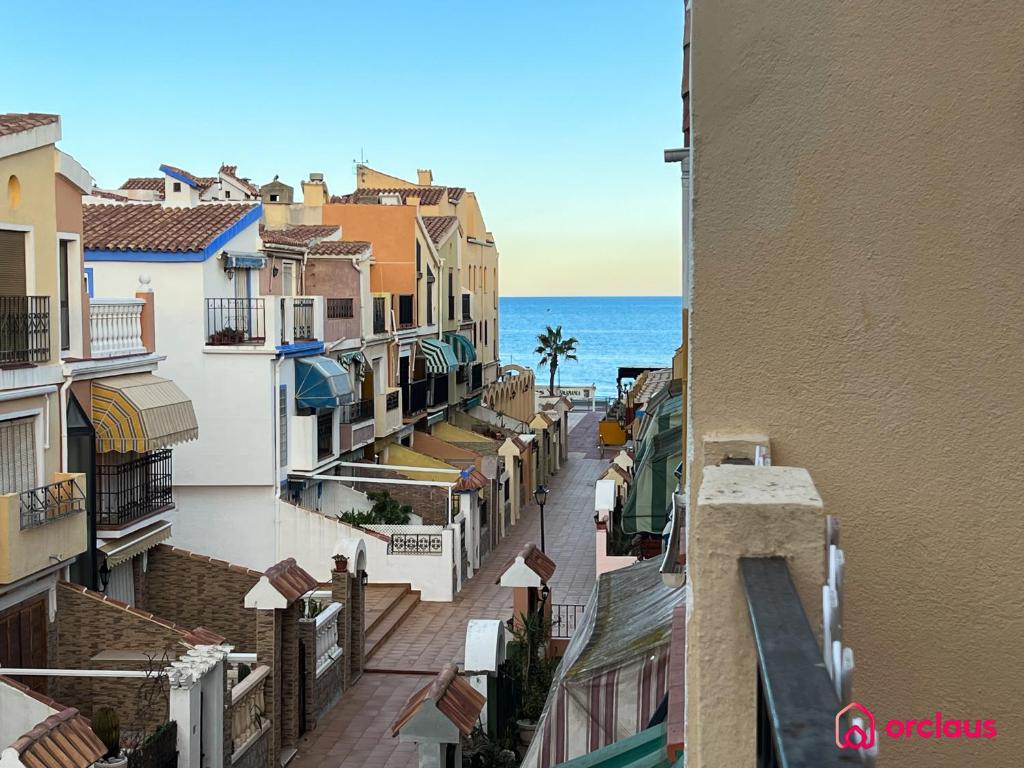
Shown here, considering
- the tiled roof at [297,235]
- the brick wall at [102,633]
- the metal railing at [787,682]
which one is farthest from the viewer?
the tiled roof at [297,235]

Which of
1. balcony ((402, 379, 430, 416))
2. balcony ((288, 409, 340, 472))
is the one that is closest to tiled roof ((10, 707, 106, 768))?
balcony ((288, 409, 340, 472))

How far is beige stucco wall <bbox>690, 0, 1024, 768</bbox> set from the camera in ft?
12.4

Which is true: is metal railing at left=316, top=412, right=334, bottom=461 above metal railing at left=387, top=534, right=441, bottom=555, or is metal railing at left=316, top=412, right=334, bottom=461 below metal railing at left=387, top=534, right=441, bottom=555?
above

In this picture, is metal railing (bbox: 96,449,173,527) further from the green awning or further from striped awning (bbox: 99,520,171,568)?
the green awning

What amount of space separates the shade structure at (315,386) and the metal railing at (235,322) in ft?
4.70

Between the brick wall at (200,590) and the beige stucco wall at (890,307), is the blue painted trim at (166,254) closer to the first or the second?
the brick wall at (200,590)

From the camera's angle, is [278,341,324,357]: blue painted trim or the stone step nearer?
the stone step

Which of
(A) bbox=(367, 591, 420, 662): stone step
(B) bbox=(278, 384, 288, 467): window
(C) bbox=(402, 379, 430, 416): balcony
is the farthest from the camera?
(C) bbox=(402, 379, 430, 416): balcony

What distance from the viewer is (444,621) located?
27.5 m

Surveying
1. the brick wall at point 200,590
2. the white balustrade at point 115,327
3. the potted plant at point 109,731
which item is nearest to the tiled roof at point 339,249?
the white balustrade at point 115,327

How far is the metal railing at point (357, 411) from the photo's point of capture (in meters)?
33.9

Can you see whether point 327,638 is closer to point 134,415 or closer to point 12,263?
point 134,415

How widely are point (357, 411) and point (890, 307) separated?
32.0 m

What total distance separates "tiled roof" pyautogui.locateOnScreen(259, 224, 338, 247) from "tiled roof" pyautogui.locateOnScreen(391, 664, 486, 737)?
1901 cm
